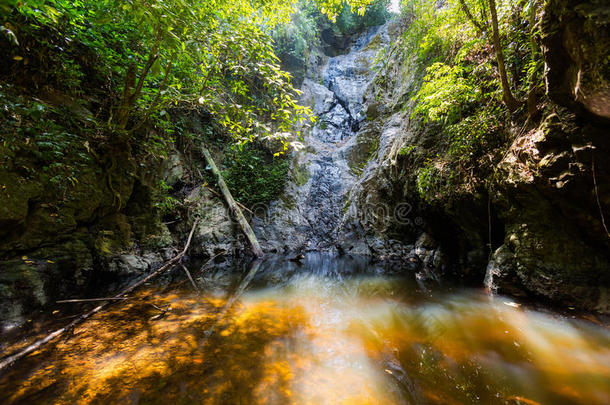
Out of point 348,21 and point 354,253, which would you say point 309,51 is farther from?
point 354,253

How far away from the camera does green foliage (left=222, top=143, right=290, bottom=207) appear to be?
962cm

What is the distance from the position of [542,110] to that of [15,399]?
610 cm

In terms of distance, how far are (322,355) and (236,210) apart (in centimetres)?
667

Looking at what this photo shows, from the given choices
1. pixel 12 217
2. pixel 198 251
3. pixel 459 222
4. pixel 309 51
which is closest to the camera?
pixel 12 217

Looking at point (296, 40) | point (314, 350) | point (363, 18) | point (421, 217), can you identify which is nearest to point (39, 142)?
point (314, 350)

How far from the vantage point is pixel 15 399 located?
67.1 inches

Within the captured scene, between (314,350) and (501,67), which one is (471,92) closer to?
(501,67)

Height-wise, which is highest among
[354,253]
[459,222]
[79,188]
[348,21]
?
[348,21]

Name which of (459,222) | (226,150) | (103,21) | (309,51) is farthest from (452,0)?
(309,51)

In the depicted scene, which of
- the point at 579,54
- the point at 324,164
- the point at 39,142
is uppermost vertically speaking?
the point at 324,164

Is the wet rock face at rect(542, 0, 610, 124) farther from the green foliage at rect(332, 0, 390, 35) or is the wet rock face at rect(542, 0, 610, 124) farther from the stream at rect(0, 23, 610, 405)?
the green foliage at rect(332, 0, 390, 35)

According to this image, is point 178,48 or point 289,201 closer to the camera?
point 178,48

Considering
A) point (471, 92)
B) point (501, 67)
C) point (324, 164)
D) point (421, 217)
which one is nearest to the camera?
point (501, 67)

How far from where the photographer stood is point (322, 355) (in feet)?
7.88
